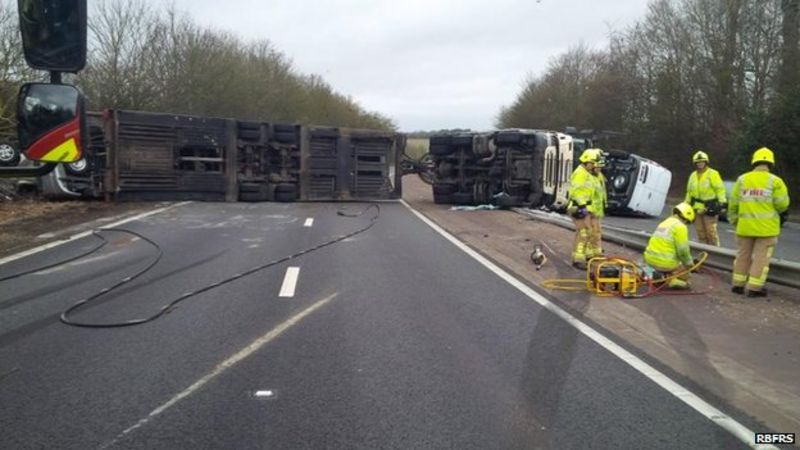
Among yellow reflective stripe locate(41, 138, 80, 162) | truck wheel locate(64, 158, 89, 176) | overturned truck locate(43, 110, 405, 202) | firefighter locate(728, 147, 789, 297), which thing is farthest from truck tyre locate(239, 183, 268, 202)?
yellow reflective stripe locate(41, 138, 80, 162)

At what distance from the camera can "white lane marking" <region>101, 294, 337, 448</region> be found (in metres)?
4.58

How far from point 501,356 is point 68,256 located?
748 centimetres

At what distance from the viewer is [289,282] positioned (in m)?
9.35

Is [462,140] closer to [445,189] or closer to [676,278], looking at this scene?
[445,189]

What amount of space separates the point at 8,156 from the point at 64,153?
0.90 feet

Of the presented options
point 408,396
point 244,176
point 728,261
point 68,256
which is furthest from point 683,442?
point 244,176

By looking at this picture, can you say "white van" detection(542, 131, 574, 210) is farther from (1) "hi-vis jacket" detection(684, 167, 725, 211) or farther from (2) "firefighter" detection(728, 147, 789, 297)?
(2) "firefighter" detection(728, 147, 789, 297)

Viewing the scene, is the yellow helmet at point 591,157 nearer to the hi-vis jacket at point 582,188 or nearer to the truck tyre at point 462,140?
the hi-vis jacket at point 582,188

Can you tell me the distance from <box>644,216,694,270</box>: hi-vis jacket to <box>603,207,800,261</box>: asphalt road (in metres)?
5.47

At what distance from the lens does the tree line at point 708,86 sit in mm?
29297

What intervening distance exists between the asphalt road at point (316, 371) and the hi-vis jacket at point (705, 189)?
4910 millimetres

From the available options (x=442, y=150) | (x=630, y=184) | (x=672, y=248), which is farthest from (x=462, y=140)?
(x=672, y=248)

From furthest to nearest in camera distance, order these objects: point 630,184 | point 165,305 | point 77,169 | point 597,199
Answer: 1. point 630,184
2. point 77,169
3. point 597,199
4. point 165,305

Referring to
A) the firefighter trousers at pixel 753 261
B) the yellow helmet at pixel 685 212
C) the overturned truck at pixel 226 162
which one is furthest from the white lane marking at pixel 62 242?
the firefighter trousers at pixel 753 261
